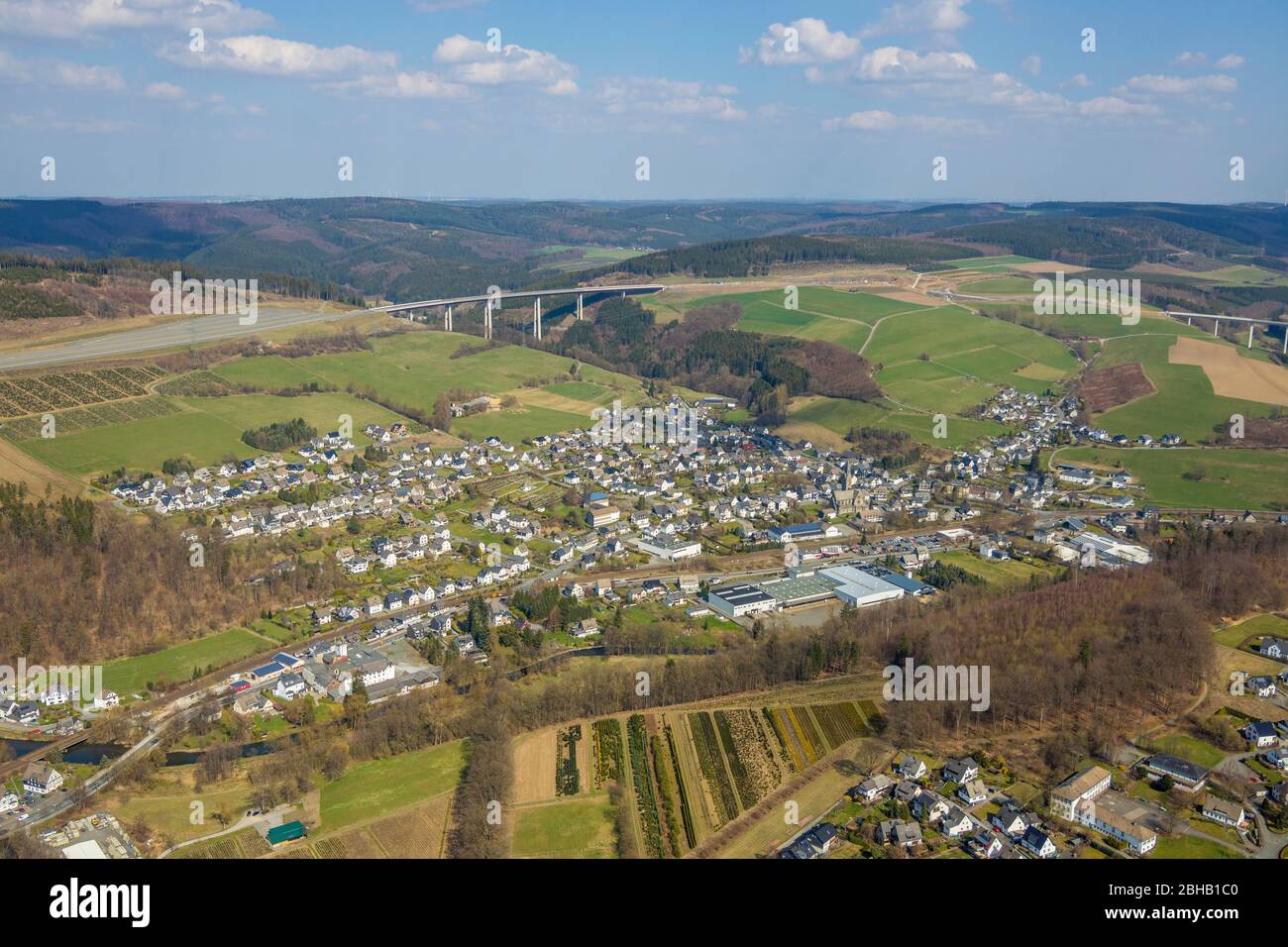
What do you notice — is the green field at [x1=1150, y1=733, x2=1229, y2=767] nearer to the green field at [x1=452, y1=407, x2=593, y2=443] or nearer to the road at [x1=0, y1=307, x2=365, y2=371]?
the green field at [x1=452, y1=407, x2=593, y2=443]

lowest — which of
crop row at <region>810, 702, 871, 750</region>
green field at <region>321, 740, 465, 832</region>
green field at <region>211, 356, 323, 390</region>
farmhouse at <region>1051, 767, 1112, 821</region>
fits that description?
green field at <region>321, 740, 465, 832</region>

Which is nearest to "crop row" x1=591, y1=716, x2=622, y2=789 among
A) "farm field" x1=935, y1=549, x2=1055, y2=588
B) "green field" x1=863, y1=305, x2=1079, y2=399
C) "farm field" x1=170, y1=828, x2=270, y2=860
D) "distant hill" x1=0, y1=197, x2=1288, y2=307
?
"farm field" x1=170, y1=828, x2=270, y2=860

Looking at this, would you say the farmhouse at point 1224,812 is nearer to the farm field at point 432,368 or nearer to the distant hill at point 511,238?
the farm field at point 432,368

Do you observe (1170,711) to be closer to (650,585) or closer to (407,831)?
(650,585)
